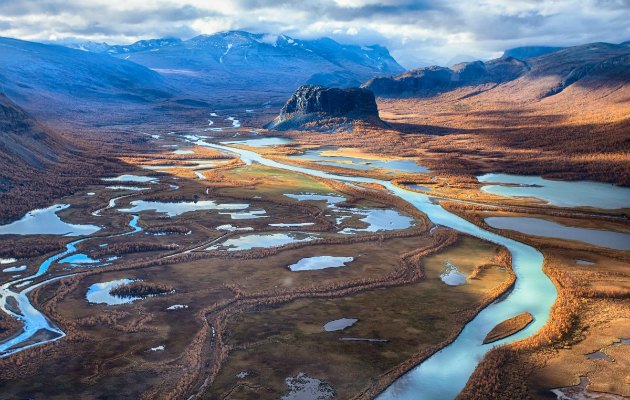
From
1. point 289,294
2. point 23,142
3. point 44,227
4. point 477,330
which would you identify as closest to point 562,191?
point 477,330

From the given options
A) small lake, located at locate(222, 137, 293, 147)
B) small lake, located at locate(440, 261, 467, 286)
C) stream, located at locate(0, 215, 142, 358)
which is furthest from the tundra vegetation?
small lake, located at locate(222, 137, 293, 147)

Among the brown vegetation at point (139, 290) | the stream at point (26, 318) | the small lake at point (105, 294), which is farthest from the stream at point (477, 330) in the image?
the small lake at point (105, 294)

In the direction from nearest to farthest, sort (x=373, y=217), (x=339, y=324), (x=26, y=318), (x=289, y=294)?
(x=26, y=318), (x=339, y=324), (x=289, y=294), (x=373, y=217)

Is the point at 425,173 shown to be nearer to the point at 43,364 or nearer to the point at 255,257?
the point at 255,257

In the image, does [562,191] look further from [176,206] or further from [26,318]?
[26,318]

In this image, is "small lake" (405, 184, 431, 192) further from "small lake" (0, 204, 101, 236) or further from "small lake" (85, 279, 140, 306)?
"small lake" (85, 279, 140, 306)

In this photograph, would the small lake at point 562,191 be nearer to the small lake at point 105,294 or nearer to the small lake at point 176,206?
the small lake at point 176,206
